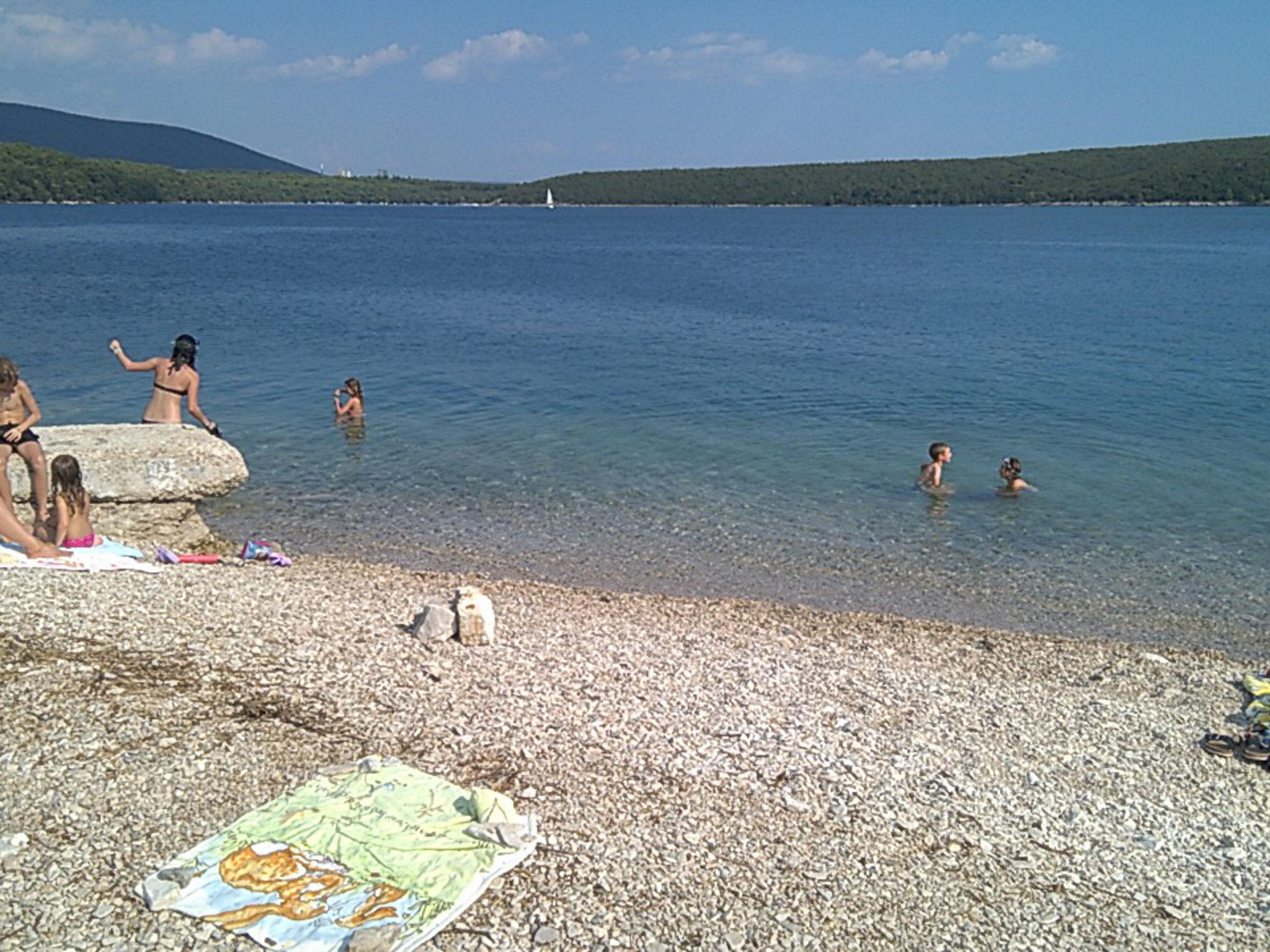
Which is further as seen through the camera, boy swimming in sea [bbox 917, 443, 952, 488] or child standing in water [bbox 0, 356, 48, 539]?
boy swimming in sea [bbox 917, 443, 952, 488]

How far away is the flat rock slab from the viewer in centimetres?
1368

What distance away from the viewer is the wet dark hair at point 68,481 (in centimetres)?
1089

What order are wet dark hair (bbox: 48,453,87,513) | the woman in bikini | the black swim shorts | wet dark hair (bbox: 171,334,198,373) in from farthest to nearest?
the woman in bikini, wet dark hair (bbox: 171,334,198,373), the black swim shorts, wet dark hair (bbox: 48,453,87,513)

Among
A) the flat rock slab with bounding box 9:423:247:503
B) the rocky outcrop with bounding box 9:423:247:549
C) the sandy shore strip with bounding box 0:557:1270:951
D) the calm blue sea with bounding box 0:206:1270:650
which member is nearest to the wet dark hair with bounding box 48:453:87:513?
the sandy shore strip with bounding box 0:557:1270:951

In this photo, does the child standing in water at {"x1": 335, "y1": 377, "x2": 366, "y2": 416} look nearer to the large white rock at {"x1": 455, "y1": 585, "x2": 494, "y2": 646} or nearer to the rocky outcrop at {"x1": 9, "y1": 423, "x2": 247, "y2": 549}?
the rocky outcrop at {"x1": 9, "y1": 423, "x2": 247, "y2": 549}

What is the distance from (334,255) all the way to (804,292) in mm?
37683

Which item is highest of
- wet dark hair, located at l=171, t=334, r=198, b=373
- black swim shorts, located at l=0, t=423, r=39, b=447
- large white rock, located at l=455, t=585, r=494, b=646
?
wet dark hair, located at l=171, t=334, r=198, b=373

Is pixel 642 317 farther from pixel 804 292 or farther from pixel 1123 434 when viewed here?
pixel 1123 434

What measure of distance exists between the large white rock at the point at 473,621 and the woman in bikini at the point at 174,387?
7.91 m

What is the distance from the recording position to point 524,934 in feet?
18.1

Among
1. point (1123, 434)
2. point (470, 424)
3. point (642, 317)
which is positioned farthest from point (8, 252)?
point (1123, 434)

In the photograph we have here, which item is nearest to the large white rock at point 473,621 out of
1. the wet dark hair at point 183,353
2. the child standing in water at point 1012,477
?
the wet dark hair at point 183,353

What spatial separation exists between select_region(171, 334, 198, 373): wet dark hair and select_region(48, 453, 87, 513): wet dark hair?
445 centimetres

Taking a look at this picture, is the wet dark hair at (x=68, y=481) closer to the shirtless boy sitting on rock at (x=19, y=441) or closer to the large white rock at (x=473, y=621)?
the shirtless boy sitting on rock at (x=19, y=441)
